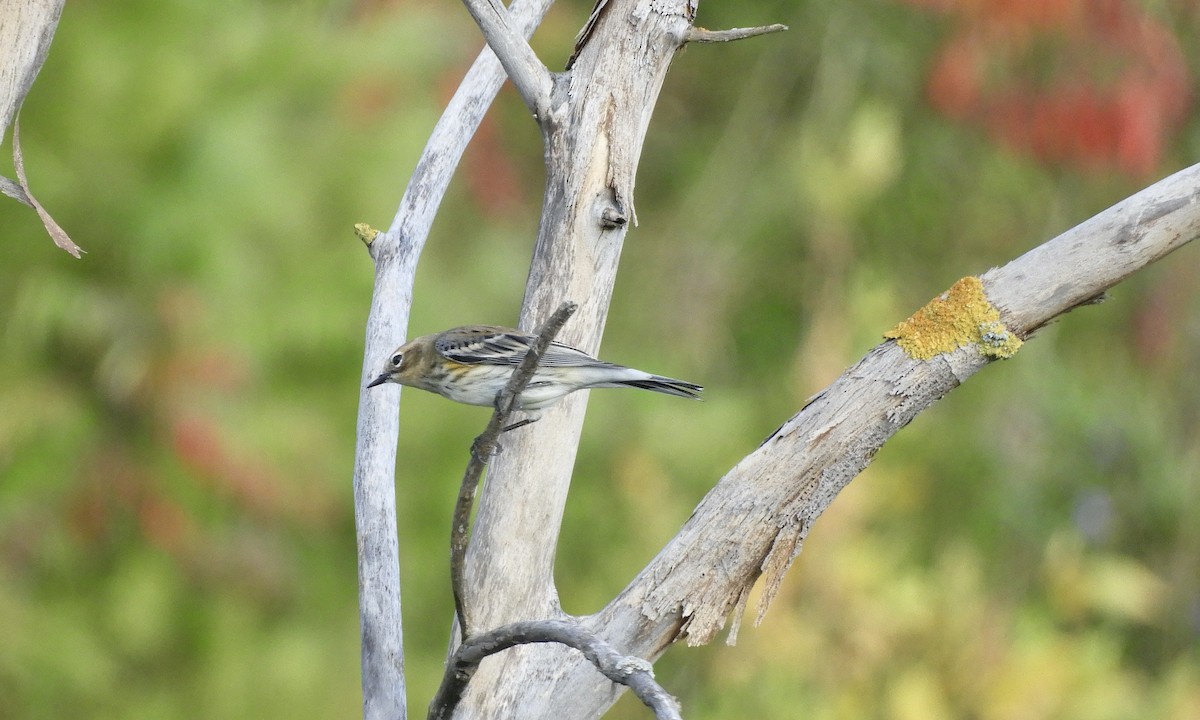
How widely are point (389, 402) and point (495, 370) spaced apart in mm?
519

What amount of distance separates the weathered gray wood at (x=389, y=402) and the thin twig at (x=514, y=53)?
1.35 feet

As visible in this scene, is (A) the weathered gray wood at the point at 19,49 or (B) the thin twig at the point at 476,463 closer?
(B) the thin twig at the point at 476,463

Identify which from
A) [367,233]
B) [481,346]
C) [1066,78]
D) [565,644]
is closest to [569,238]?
[367,233]

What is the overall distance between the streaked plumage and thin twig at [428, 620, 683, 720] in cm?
50

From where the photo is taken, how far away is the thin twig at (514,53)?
2164mm

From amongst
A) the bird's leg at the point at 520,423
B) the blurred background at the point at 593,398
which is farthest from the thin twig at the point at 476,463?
the blurred background at the point at 593,398

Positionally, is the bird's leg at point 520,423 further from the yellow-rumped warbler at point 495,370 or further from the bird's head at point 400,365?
the bird's head at point 400,365

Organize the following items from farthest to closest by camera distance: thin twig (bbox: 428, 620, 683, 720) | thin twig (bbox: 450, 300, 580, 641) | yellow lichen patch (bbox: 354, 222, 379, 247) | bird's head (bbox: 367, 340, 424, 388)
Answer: yellow lichen patch (bbox: 354, 222, 379, 247)
bird's head (bbox: 367, 340, 424, 388)
thin twig (bbox: 450, 300, 580, 641)
thin twig (bbox: 428, 620, 683, 720)

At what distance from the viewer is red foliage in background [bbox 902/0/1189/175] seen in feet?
20.7

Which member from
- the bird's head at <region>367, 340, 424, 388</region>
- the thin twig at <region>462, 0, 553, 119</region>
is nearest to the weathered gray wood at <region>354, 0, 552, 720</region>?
the bird's head at <region>367, 340, 424, 388</region>

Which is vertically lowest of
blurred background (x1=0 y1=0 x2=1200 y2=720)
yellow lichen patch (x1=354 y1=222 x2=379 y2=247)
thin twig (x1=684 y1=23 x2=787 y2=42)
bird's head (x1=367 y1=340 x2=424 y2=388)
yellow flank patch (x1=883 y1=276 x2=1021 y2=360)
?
yellow flank patch (x1=883 y1=276 x2=1021 y2=360)

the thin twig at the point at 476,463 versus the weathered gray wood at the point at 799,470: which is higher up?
the thin twig at the point at 476,463

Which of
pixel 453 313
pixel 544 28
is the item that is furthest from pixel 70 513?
pixel 544 28

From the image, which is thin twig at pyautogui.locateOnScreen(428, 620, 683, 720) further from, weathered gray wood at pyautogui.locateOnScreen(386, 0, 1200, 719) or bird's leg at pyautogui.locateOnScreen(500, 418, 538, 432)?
bird's leg at pyautogui.locateOnScreen(500, 418, 538, 432)
